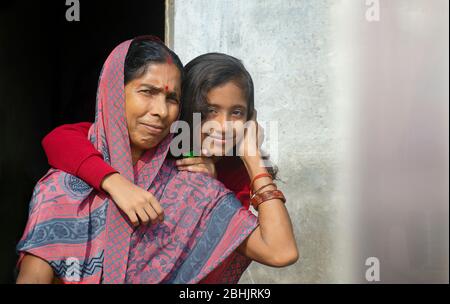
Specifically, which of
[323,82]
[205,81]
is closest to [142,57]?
[205,81]

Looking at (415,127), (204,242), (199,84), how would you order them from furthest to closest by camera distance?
(415,127) < (199,84) < (204,242)

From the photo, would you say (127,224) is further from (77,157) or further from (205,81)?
(205,81)

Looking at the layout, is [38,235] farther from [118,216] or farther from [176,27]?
[176,27]

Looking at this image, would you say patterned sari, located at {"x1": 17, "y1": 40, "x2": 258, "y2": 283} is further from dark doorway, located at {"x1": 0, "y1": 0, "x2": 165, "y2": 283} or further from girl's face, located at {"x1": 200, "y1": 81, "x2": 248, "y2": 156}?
dark doorway, located at {"x1": 0, "y1": 0, "x2": 165, "y2": 283}

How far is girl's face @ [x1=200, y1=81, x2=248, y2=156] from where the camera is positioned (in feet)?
7.52

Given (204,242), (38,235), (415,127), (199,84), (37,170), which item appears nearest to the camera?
(38,235)

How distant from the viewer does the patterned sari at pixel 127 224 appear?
1982 mm

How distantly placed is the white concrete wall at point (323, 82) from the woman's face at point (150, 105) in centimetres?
107

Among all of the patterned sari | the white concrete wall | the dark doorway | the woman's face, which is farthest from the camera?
the dark doorway

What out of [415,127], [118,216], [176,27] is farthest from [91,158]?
[415,127]

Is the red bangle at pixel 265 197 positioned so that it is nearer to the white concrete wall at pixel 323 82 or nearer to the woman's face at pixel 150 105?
the woman's face at pixel 150 105

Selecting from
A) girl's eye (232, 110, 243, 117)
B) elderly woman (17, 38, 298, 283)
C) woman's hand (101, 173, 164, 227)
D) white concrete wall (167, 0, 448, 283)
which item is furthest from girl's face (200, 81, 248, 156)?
white concrete wall (167, 0, 448, 283)

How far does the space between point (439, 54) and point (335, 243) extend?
42.7 inches

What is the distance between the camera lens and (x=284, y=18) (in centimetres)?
322
